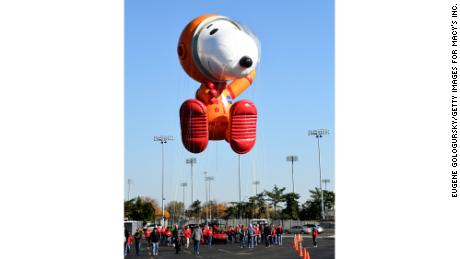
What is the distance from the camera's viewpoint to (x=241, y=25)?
12438 mm

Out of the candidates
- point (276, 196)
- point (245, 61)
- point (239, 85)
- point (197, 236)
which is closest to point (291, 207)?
point (276, 196)

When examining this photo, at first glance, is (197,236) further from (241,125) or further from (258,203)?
(258,203)

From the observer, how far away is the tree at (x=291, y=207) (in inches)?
2137

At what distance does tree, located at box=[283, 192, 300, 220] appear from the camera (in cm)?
5428

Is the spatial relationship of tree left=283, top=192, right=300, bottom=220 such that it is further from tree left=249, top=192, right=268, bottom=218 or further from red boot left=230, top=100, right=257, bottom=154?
red boot left=230, top=100, right=257, bottom=154

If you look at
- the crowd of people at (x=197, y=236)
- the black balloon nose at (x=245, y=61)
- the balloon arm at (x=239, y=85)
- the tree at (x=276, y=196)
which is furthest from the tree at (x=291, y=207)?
the black balloon nose at (x=245, y=61)

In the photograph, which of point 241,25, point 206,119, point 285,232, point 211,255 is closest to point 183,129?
point 206,119

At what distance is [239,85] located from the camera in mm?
13117

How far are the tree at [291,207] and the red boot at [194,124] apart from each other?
4265 cm

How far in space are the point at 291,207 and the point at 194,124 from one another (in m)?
43.5

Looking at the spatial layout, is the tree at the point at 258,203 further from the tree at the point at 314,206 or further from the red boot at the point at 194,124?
the red boot at the point at 194,124

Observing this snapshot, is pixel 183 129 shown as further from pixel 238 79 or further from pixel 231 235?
pixel 231 235
